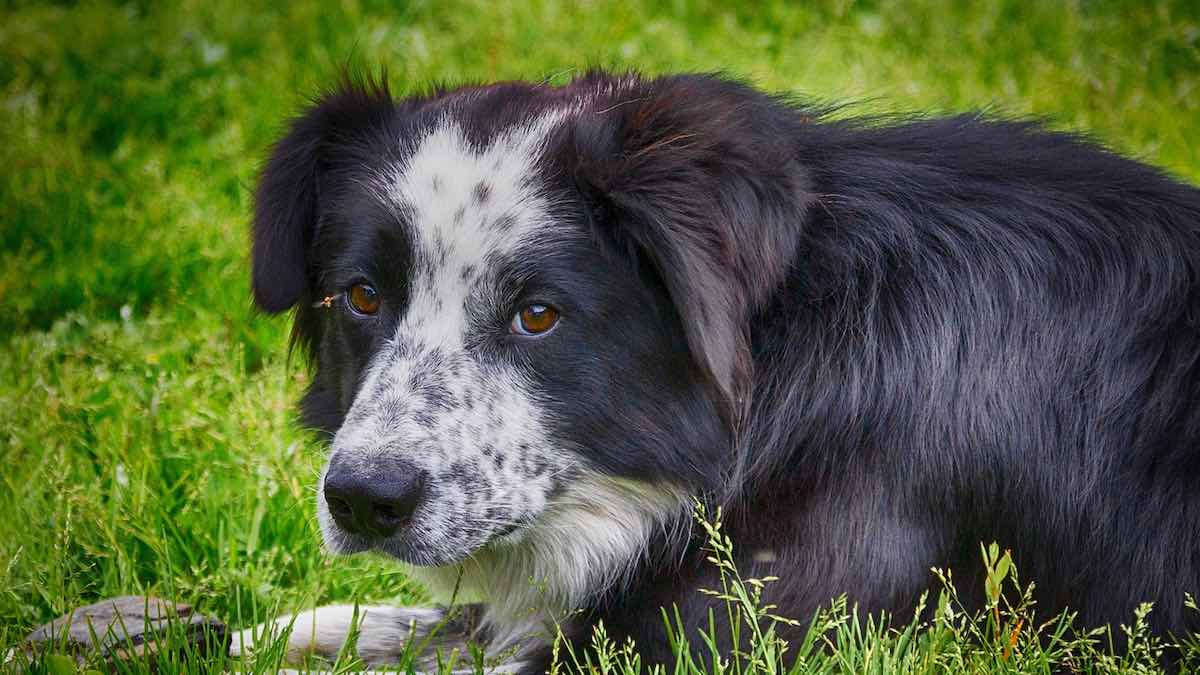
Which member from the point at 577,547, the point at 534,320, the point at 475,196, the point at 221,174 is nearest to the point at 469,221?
the point at 475,196

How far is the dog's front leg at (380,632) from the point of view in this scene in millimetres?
3459

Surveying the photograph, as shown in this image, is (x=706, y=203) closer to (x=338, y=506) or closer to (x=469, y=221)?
(x=469, y=221)

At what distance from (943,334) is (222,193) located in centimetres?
404

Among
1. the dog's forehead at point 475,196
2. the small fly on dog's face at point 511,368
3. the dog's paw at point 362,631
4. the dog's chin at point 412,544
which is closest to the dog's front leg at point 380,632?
the dog's paw at point 362,631

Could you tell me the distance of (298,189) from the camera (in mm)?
3320

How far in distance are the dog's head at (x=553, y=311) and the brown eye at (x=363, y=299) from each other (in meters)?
0.01

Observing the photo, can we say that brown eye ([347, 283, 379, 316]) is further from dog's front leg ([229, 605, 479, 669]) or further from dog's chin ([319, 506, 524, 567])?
dog's front leg ([229, 605, 479, 669])

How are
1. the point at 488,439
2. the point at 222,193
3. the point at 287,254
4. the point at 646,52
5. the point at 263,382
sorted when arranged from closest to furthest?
the point at 488,439 < the point at 287,254 < the point at 263,382 < the point at 222,193 < the point at 646,52

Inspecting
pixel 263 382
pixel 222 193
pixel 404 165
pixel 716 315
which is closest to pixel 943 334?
pixel 716 315

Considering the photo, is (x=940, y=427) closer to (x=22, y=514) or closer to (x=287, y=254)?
(x=287, y=254)

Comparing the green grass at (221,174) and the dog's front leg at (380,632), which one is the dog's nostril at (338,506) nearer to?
the green grass at (221,174)

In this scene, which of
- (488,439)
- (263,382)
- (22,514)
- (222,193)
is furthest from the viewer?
(222,193)

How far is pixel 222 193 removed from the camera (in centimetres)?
606

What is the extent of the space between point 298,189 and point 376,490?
0.90 metres
